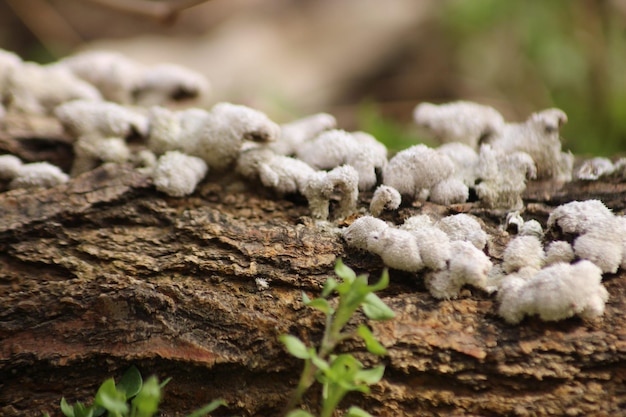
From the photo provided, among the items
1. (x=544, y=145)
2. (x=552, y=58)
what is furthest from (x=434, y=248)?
(x=552, y=58)

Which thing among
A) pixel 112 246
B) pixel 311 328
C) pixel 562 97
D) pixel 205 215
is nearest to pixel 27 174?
pixel 112 246

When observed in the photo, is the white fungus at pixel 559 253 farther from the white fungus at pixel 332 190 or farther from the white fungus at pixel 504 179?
the white fungus at pixel 332 190

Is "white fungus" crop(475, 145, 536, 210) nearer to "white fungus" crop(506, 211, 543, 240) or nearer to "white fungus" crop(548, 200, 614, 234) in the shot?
"white fungus" crop(506, 211, 543, 240)

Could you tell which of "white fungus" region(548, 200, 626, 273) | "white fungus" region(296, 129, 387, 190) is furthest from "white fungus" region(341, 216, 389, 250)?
"white fungus" region(548, 200, 626, 273)

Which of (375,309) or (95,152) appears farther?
(95,152)

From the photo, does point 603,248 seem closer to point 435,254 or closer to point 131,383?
point 435,254

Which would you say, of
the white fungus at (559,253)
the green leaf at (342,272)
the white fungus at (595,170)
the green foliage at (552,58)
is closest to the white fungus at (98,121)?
the green leaf at (342,272)
